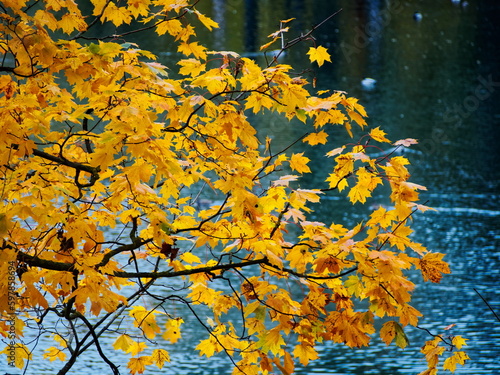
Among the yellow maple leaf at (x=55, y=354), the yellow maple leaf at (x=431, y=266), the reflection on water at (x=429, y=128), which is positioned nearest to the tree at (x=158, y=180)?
the yellow maple leaf at (x=431, y=266)

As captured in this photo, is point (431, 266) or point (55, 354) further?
point (55, 354)

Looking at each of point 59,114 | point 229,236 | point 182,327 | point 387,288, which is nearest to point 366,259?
point 387,288

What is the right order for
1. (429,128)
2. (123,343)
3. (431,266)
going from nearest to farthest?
(431,266) < (123,343) < (429,128)

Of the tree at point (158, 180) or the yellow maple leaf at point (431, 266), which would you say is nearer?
the tree at point (158, 180)

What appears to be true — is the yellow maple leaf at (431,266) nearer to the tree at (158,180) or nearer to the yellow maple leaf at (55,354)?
the tree at (158,180)

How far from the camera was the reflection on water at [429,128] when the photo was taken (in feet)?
27.5

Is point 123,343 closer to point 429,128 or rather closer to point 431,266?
point 431,266

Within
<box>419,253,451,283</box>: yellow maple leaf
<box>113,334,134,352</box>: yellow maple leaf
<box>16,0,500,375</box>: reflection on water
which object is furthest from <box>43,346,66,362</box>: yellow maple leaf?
<box>16,0,500,375</box>: reflection on water

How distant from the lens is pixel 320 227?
399cm

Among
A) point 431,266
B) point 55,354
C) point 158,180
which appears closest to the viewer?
point 158,180

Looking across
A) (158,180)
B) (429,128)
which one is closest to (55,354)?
(158,180)

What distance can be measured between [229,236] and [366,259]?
81 centimetres

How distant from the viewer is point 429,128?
56.9ft

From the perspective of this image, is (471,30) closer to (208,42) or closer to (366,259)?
(208,42)
